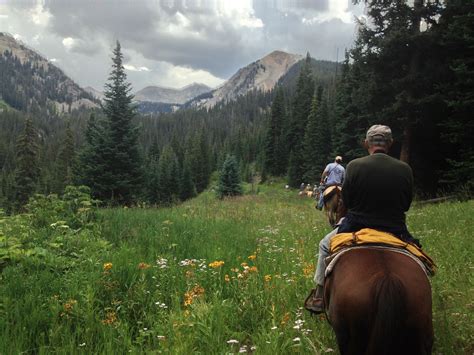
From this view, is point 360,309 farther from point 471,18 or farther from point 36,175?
point 36,175

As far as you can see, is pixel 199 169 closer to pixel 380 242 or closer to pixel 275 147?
pixel 275 147

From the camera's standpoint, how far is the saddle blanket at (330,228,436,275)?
3.46 meters

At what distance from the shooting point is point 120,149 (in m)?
26.3

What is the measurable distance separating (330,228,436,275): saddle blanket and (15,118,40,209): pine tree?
49414mm

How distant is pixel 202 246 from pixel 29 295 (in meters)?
3.60

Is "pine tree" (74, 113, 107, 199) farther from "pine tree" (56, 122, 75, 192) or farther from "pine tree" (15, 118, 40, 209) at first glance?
"pine tree" (56, 122, 75, 192)

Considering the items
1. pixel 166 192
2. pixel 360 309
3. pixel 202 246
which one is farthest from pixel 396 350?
pixel 166 192

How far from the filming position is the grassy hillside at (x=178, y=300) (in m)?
4.01

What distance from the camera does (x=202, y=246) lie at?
25.2ft

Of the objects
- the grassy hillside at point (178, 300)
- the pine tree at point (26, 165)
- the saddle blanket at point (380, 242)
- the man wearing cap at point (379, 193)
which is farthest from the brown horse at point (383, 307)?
the pine tree at point (26, 165)

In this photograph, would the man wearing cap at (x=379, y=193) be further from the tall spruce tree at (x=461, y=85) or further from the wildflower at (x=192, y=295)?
the tall spruce tree at (x=461, y=85)

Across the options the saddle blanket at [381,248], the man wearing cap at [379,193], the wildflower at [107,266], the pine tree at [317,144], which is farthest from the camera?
the pine tree at [317,144]

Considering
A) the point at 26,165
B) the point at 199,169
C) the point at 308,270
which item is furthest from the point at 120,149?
the point at 199,169

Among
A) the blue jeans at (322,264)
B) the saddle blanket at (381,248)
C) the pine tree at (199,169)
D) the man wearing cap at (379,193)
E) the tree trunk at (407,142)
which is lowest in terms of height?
the pine tree at (199,169)
